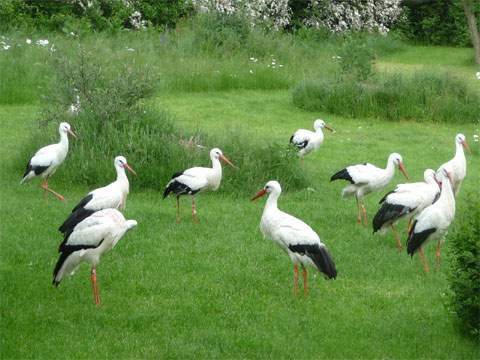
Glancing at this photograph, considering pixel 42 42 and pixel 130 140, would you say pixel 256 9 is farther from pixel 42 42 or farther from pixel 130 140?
pixel 130 140

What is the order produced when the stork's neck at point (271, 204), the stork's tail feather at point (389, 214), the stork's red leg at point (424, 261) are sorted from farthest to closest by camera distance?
the stork's tail feather at point (389, 214)
the stork's red leg at point (424, 261)
the stork's neck at point (271, 204)

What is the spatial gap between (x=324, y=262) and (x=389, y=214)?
6.96 feet

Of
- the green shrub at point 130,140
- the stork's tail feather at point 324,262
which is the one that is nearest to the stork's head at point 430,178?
the green shrub at point 130,140

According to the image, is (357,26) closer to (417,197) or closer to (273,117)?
(273,117)

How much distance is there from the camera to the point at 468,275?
7.27 metres

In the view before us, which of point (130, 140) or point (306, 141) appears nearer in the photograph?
point (130, 140)

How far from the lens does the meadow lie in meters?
7.28

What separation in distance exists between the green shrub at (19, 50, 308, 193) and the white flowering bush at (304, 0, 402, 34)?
1562 cm

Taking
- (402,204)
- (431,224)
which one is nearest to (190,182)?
(402,204)

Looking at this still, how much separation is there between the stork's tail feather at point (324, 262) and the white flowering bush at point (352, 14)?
20.8 metres

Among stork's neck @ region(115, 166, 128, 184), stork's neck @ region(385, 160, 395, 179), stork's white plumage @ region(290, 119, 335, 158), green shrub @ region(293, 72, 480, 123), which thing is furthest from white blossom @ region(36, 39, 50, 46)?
stork's neck @ region(385, 160, 395, 179)

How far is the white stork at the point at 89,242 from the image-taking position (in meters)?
8.02

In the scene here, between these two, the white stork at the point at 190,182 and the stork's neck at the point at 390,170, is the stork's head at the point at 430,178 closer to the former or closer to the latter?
the stork's neck at the point at 390,170

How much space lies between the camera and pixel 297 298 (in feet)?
27.7
